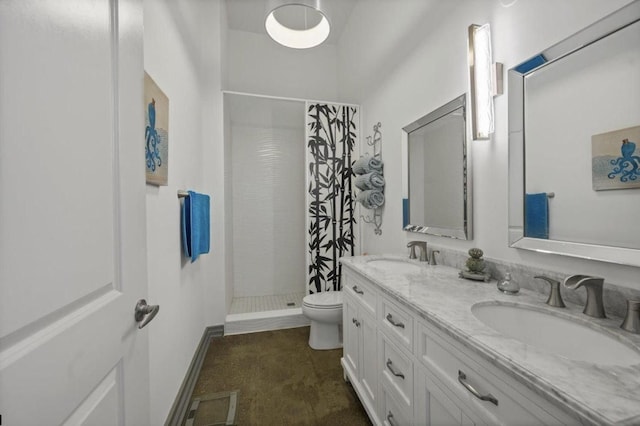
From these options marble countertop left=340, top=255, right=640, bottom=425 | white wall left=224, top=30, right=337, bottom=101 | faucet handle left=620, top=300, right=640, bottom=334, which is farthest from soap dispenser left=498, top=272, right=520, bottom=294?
white wall left=224, top=30, right=337, bottom=101

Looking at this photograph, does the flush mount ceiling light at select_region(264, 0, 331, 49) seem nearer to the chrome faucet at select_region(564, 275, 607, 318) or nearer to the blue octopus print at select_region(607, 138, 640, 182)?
the blue octopus print at select_region(607, 138, 640, 182)

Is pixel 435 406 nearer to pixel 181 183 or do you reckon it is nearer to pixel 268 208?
pixel 181 183

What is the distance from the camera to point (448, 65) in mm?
1529

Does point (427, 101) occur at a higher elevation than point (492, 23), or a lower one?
lower

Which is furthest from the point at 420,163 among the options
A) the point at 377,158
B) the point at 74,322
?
the point at 74,322

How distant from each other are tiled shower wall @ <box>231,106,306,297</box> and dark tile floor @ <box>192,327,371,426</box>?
98cm

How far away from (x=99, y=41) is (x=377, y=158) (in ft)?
6.63

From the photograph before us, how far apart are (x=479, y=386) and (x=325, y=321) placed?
1586mm

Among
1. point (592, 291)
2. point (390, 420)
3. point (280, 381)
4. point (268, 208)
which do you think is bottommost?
point (280, 381)

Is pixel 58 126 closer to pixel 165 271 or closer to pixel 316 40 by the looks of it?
pixel 165 271

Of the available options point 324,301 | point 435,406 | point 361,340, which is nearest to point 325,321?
point 324,301

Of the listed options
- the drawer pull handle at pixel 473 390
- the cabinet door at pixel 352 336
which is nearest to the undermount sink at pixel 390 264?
the cabinet door at pixel 352 336

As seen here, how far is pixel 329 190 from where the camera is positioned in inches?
111

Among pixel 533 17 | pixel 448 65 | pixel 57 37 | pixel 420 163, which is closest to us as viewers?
pixel 57 37
